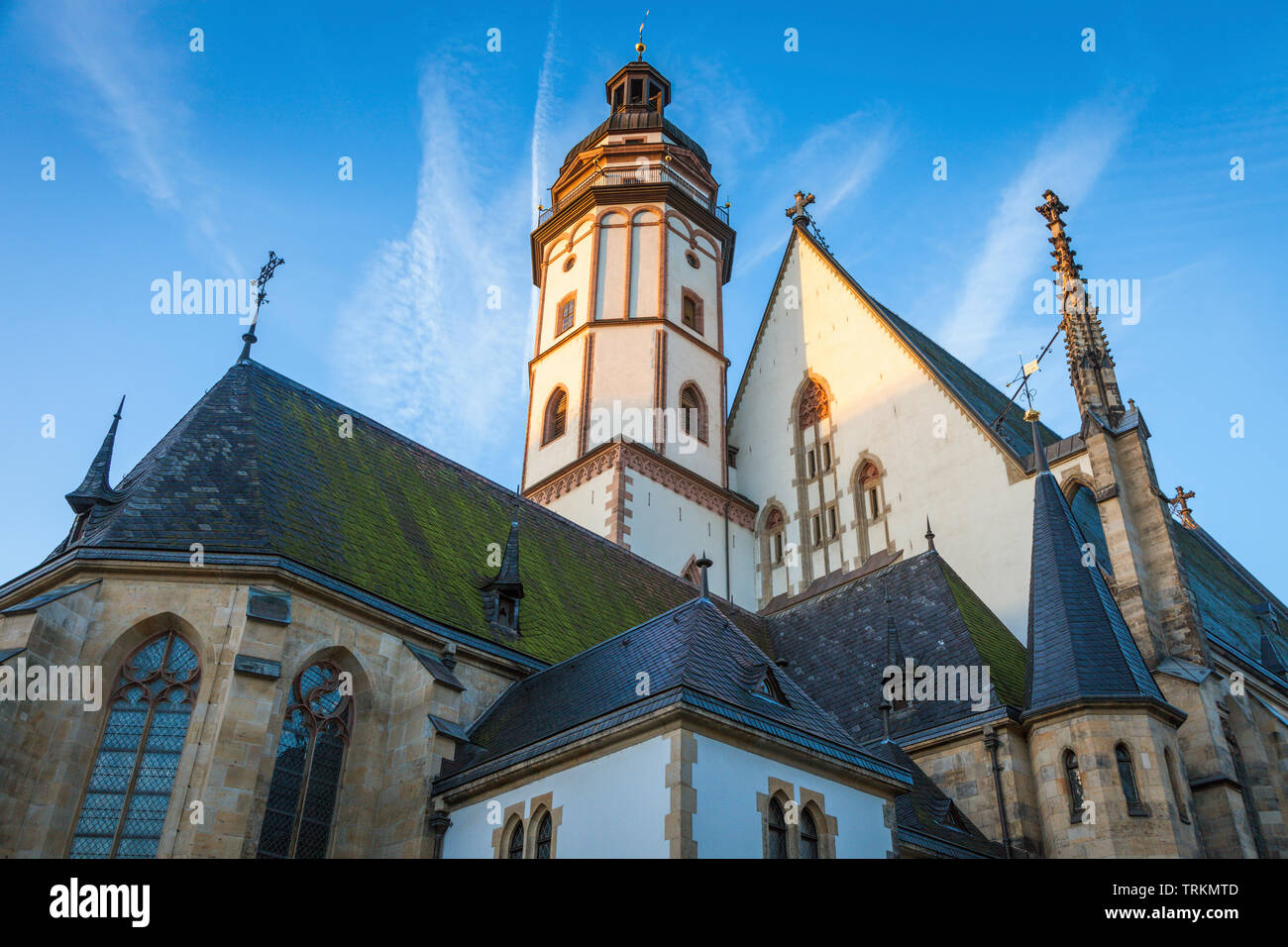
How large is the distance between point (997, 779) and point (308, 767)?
9.81 meters

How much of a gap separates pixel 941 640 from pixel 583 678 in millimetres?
7970

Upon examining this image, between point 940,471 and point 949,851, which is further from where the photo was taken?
point 940,471

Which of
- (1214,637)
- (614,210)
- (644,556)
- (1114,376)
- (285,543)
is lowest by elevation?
(285,543)

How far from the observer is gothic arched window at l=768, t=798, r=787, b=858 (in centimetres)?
1267

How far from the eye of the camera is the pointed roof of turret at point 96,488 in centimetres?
1592

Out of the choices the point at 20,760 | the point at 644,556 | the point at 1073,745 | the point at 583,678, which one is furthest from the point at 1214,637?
the point at 20,760

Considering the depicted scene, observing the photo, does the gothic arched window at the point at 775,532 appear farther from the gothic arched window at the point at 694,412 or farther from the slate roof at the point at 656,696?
the slate roof at the point at 656,696

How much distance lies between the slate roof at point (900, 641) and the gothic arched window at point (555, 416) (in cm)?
829

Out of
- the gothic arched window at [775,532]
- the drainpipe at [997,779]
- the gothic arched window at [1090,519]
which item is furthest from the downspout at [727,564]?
the drainpipe at [997,779]

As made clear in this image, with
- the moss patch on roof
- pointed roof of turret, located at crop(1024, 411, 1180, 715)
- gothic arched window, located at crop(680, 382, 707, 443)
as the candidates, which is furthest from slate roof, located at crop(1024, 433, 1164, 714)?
gothic arched window, located at crop(680, 382, 707, 443)

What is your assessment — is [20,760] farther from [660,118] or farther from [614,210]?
[660,118]

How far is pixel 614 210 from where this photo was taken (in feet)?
107

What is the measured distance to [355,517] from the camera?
1773 cm

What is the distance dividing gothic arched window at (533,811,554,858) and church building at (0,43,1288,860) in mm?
43
